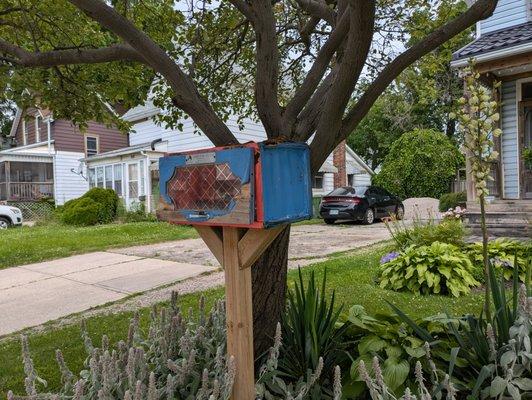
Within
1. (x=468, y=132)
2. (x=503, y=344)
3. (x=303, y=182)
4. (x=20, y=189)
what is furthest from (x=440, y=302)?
(x=20, y=189)

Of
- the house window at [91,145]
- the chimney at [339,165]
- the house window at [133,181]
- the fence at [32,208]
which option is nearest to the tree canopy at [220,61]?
the house window at [133,181]

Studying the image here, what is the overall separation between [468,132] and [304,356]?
1.63m

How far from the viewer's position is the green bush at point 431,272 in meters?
5.17

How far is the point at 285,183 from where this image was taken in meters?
2.04

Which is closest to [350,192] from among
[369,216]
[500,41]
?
[369,216]

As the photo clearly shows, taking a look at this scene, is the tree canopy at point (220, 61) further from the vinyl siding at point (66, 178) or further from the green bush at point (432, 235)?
the vinyl siding at point (66, 178)

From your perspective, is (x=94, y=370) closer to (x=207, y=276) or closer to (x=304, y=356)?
(x=304, y=356)

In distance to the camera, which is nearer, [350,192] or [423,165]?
[350,192]

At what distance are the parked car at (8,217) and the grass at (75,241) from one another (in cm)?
600

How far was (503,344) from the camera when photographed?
95.3 inches

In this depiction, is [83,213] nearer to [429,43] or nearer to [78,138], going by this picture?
[78,138]

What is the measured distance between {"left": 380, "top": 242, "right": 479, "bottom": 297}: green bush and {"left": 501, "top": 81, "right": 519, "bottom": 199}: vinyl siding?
543 cm

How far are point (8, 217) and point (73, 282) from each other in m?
12.1

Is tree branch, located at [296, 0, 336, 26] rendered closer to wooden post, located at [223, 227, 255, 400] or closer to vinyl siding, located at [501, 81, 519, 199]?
wooden post, located at [223, 227, 255, 400]
